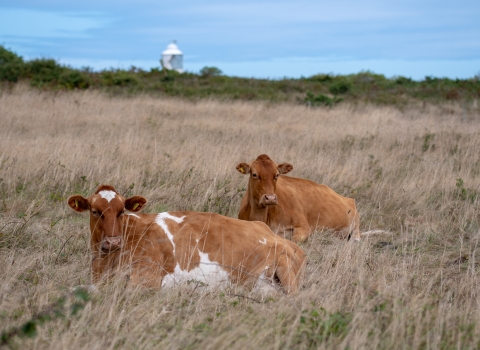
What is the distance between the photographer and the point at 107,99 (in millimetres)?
19688

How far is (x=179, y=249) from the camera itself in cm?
541

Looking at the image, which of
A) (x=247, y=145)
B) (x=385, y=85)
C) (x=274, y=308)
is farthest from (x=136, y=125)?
(x=385, y=85)

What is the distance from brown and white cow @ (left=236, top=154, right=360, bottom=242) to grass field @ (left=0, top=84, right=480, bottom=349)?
16.4 inches

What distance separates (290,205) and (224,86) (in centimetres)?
2105

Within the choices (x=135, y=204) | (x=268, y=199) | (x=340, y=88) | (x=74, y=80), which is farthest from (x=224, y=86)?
(x=135, y=204)

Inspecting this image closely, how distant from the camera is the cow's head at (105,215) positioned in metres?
5.22

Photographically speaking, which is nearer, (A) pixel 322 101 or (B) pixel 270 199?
(B) pixel 270 199

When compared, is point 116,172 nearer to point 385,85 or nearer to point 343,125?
point 343,125

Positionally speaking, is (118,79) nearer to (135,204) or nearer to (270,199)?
(270,199)

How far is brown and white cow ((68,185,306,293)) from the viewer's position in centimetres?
527

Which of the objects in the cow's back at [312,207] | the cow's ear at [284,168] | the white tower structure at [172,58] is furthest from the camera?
the white tower structure at [172,58]

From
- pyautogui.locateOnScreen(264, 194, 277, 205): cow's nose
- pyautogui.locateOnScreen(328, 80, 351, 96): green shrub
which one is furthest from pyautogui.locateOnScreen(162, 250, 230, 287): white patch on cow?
pyautogui.locateOnScreen(328, 80, 351, 96): green shrub

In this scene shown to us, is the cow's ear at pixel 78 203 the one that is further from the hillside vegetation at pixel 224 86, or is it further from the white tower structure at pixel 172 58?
the white tower structure at pixel 172 58

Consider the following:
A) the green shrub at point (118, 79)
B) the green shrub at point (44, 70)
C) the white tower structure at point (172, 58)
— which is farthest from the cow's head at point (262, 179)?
the white tower structure at point (172, 58)
